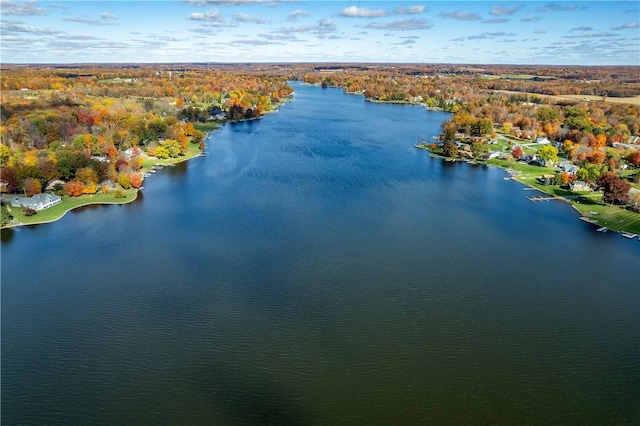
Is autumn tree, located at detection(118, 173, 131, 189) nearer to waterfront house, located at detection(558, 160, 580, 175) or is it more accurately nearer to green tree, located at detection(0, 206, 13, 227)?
green tree, located at detection(0, 206, 13, 227)

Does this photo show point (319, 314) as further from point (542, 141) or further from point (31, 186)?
point (542, 141)

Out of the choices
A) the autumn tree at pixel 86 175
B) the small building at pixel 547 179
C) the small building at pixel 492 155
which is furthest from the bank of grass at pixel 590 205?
the autumn tree at pixel 86 175

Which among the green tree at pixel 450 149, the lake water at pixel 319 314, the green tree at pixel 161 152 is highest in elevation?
the green tree at pixel 450 149

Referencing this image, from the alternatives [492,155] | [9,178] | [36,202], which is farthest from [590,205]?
[9,178]

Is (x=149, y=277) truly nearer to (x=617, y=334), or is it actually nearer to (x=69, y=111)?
(x=617, y=334)

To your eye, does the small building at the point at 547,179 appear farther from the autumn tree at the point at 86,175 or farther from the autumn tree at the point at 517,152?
the autumn tree at the point at 86,175

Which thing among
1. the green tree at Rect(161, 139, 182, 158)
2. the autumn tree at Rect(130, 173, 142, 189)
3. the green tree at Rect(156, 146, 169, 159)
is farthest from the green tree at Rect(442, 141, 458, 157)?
the autumn tree at Rect(130, 173, 142, 189)
